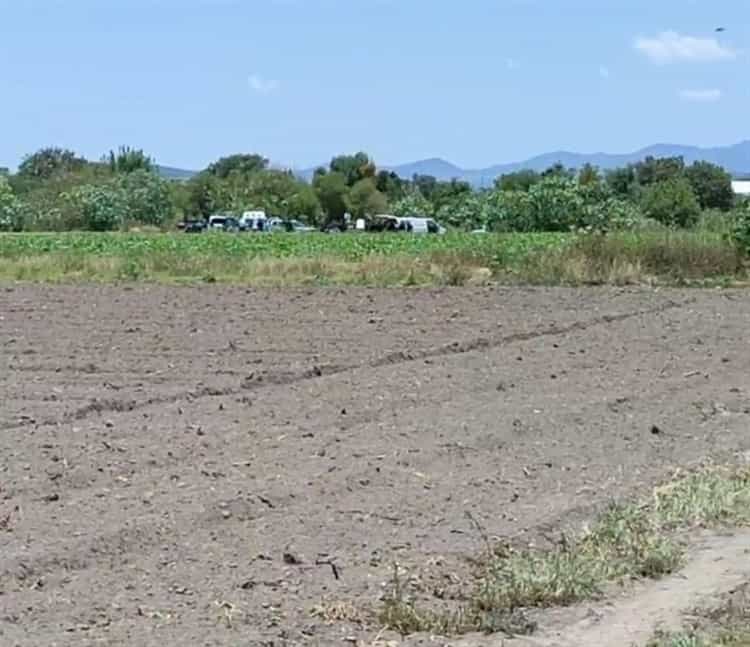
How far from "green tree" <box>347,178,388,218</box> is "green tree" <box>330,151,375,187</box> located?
195 inches

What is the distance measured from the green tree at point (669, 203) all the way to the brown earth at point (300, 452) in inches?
2324

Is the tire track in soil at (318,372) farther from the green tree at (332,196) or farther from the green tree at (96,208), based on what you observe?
the green tree at (332,196)

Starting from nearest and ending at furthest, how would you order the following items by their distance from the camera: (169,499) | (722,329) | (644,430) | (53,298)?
(169,499) → (644,430) → (722,329) → (53,298)

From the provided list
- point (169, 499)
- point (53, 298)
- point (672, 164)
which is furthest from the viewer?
point (672, 164)

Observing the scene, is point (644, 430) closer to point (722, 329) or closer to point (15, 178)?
point (722, 329)

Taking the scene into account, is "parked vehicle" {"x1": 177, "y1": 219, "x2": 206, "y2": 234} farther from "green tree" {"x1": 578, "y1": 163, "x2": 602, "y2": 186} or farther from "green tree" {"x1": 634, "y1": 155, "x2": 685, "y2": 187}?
"green tree" {"x1": 634, "y1": 155, "x2": 685, "y2": 187}

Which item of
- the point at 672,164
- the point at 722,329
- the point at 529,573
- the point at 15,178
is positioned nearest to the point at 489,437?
the point at 529,573

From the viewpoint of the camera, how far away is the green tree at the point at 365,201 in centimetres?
12544

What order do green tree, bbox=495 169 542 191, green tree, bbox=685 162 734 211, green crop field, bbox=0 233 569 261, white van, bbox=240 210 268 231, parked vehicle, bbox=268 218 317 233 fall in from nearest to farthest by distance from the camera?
1. green crop field, bbox=0 233 569 261
2. parked vehicle, bbox=268 218 317 233
3. white van, bbox=240 210 268 231
4. green tree, bbox=495 169 542 191
5. green tree, bbox=685 162 734 211

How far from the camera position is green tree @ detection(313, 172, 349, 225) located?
127312 millimetres

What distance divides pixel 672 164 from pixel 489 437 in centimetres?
11804

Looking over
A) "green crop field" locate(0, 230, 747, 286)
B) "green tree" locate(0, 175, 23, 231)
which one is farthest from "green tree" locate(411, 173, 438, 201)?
"green crop field" locate(0, 230, 747, 286)

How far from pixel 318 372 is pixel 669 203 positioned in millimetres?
72148

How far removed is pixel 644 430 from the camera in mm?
13281
